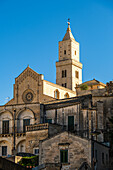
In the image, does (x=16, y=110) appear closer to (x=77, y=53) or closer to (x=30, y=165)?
(x=30, y=165)

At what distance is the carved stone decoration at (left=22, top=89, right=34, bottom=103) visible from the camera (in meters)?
82.9

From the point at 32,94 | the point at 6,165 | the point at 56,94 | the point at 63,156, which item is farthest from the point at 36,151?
the point at 56,94

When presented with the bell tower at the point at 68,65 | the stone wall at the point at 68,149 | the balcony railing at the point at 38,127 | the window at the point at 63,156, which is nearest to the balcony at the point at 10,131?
the balcony railing at the point at 38,127

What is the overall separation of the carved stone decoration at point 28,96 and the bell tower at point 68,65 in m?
17.6

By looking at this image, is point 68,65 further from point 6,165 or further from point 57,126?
point 6,165

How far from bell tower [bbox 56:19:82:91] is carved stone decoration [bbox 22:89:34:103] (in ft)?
57.6

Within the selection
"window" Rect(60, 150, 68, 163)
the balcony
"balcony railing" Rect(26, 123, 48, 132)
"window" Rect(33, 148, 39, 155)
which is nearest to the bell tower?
the balcony

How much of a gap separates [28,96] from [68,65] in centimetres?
2088

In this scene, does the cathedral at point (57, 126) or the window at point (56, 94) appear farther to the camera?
the window at point (56, 94)

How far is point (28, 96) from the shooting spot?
8350 cm

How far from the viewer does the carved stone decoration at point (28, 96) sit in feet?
272

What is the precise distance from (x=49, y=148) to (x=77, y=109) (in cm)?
1293

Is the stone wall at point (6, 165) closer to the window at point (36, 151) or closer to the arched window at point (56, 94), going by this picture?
the window at point (36, 151)

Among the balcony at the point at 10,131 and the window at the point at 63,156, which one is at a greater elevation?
the balcony at the point at 10,131
